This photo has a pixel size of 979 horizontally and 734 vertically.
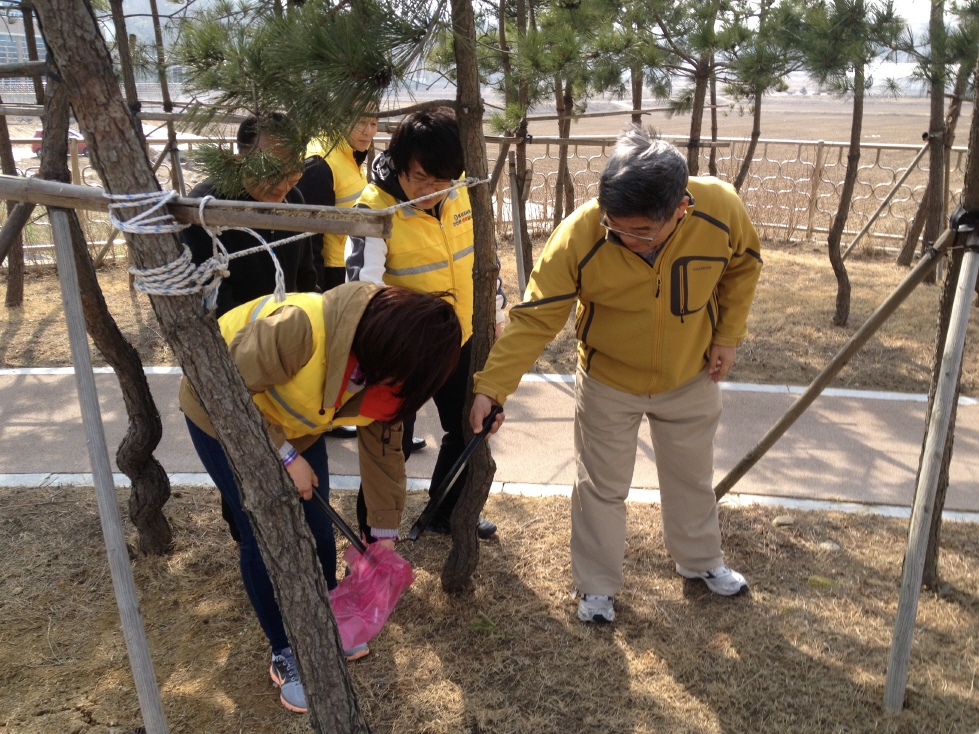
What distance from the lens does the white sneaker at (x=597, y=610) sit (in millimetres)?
2668

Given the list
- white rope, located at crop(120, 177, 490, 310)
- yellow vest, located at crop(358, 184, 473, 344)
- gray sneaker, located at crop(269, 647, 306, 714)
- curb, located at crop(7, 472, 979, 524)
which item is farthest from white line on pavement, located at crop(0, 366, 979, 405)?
white rope, located at crop(120, 177, 490, 310)

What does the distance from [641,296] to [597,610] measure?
103 centimetres

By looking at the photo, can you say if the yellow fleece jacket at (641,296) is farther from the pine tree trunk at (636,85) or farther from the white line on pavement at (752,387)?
the pine tree trunk at (636,85)

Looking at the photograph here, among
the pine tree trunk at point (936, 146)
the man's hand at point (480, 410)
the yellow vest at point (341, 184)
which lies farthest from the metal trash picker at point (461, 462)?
the pine tree trunk at point (936, 146)

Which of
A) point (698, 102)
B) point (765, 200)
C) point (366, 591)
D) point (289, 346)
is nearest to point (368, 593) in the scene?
point (366, 591)

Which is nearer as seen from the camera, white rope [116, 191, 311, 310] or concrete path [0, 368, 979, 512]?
white rope [116, 191, 311, 310]

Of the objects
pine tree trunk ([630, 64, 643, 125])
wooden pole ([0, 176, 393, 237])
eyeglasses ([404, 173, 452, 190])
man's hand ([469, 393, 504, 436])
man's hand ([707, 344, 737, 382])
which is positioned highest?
pine tree trunk ([630, 64, 643, 125])

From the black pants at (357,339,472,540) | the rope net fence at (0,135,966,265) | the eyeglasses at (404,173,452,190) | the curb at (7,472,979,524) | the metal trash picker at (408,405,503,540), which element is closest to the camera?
the metal trash picker at (408,405,503,540)

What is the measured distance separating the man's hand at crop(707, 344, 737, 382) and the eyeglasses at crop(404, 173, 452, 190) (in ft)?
3.20

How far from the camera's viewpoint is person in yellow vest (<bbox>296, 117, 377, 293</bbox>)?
3.48m

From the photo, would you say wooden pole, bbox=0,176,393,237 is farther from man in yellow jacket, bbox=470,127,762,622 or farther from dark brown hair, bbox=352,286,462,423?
man in yellow jacket, bbox=470,127,762,622

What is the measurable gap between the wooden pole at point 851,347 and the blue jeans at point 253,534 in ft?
4.83

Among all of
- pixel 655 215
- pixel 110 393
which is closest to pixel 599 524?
pixel 655 215

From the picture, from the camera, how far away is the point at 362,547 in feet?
8.07
